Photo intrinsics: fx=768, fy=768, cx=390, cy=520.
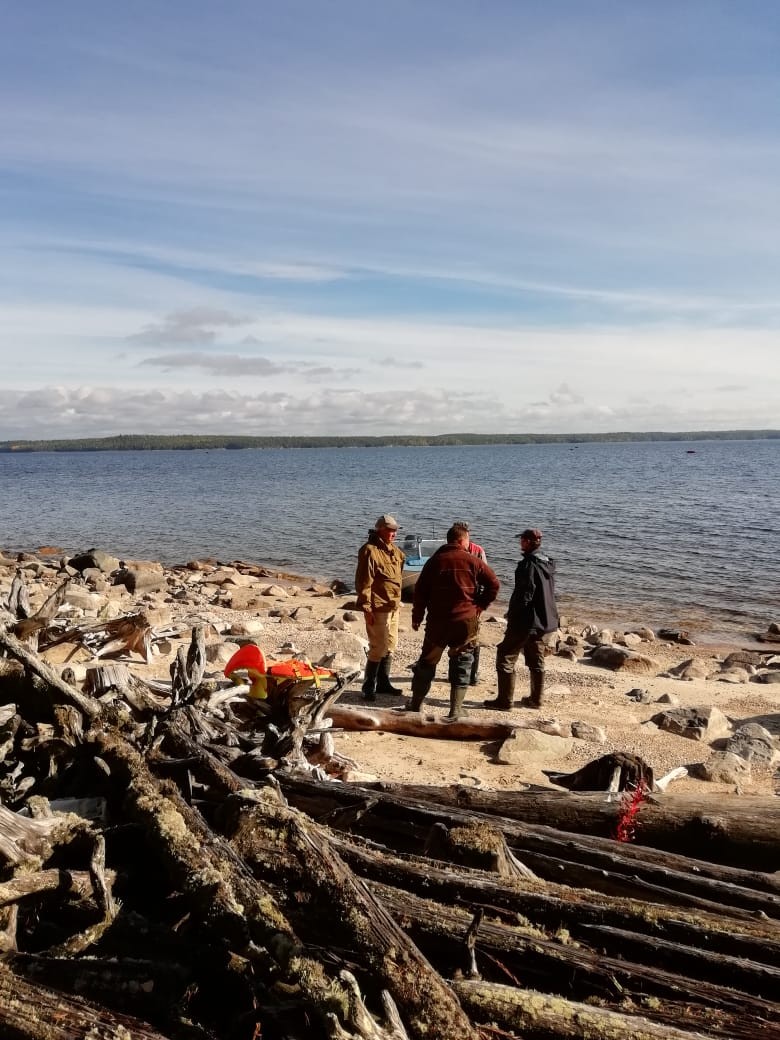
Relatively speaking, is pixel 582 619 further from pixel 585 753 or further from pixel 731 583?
pixel 585 753

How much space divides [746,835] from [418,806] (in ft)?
6.26

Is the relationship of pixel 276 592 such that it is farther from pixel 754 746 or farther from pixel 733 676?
pixel 754 746

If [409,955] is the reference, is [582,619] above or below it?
below

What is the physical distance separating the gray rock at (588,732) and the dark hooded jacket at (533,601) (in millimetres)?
1185

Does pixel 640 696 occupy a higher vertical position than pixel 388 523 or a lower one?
lower

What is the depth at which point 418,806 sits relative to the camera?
4.20m

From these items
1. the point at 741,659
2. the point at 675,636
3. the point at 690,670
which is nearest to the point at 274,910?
the point at 690,670

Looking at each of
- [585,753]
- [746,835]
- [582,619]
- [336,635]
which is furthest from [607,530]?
[746,835]

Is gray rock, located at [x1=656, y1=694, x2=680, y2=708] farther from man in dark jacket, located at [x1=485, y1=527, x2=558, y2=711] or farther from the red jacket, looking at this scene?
the red jacket

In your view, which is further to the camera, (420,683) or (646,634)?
(646,634)

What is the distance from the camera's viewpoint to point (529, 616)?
926cm

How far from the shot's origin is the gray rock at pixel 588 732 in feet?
27.5

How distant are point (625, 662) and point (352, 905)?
36.8 feet

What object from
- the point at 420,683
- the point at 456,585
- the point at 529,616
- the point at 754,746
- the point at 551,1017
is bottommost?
the point at 754,746
